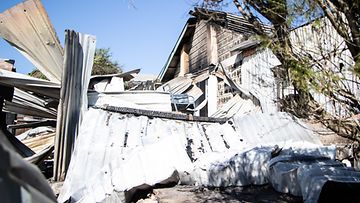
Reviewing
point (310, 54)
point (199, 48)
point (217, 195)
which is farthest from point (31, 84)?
point (199, 48)

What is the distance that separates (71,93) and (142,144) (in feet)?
5.13

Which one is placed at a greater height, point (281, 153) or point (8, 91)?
point (8, 91)

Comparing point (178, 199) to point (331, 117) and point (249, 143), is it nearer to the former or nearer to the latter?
point (331, 117)

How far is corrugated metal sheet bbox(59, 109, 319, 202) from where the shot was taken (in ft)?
12.9

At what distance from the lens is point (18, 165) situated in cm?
72

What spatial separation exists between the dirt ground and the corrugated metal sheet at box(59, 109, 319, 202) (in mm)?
242

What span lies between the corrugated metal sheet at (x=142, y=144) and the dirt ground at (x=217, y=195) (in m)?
0.24

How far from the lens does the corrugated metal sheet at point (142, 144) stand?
393 cm

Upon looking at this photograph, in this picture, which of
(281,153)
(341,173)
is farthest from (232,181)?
(341,173)

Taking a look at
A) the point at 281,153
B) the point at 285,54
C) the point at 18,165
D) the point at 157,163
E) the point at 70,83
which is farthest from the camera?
the point at 70,83

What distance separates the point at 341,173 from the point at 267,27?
1913 millimetres

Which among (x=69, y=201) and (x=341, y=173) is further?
(x=69, y=201)

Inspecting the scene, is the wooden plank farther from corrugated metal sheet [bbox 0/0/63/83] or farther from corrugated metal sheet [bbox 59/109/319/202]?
corrugated metal sheet [bbox 0/0/63/83]

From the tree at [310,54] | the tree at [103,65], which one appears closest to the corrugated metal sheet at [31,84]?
the tree at [310,54]
